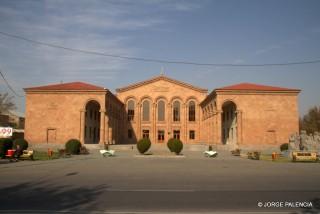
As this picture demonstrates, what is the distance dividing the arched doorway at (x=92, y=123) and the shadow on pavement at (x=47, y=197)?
1363 inches

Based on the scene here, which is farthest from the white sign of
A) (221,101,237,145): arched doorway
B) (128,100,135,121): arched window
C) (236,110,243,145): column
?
(128,100,135,121): arched window

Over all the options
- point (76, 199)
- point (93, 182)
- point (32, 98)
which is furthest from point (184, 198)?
point (32, 98)

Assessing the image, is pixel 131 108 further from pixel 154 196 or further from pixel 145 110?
pixel 154 196

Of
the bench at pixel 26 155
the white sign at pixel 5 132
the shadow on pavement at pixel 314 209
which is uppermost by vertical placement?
the white sign at pixel 5 132

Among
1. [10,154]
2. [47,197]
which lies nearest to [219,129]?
[10,154]

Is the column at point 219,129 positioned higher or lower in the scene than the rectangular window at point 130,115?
lower

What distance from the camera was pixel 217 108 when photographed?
133 feet

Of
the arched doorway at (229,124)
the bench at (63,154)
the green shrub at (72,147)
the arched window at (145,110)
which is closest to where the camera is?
the bench at (63,154)

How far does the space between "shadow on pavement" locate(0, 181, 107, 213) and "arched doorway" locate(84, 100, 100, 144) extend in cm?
3461

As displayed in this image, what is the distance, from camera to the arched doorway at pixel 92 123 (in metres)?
44.8

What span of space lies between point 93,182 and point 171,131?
1806 inches

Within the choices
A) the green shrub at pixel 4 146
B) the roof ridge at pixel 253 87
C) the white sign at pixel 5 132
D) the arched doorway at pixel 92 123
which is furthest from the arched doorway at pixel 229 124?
the white sign at pixel 5 132

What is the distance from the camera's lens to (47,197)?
26.9 feet

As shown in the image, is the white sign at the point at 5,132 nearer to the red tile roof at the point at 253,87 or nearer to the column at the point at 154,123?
the red tile roof at the point at 253,87
